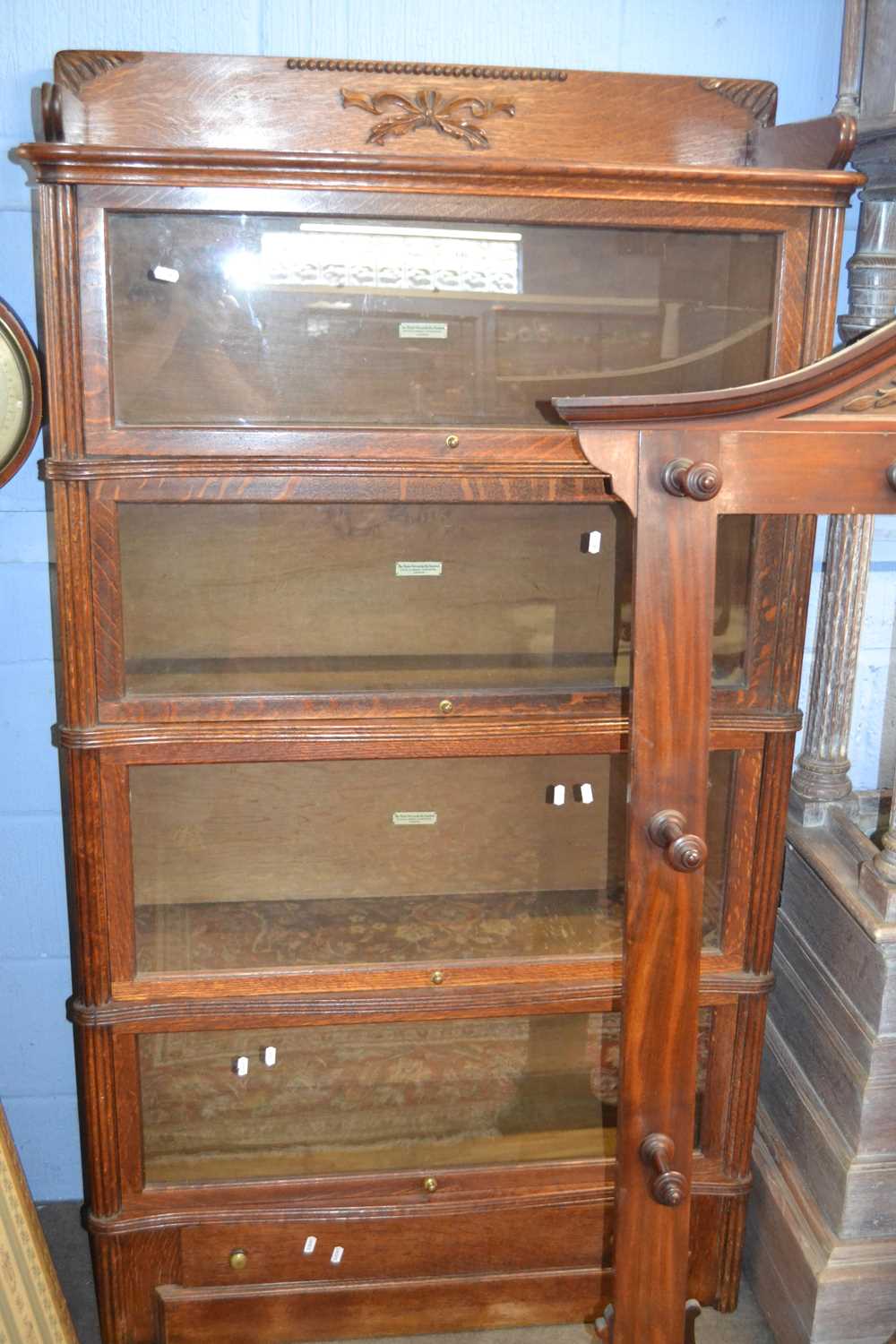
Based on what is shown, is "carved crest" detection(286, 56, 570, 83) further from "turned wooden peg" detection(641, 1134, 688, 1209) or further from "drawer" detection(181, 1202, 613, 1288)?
"drawer" detection(181, 1202, 613, 1288)

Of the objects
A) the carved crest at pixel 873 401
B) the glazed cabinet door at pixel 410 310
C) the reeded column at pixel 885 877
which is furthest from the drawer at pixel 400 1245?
the carved crest at pixel 873 401

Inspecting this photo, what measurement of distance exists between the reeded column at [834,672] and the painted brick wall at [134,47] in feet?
0.55

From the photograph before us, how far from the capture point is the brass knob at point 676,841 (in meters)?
1.15

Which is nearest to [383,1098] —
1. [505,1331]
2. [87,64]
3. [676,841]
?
[505,1331]

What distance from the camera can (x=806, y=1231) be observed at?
1.88 meters

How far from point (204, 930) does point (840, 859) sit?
1002 millimetres

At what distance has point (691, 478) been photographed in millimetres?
1104

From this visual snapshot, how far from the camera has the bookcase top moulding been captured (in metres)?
1.64

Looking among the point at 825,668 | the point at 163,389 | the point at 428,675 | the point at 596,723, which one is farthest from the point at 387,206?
the point at 825,668

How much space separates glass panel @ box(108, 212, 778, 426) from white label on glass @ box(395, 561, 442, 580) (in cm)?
20

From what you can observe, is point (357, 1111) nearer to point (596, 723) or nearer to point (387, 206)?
point (596, 723)

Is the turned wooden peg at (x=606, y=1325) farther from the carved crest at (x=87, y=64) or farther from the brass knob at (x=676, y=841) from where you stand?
the carved crest at (x=87, y=64)

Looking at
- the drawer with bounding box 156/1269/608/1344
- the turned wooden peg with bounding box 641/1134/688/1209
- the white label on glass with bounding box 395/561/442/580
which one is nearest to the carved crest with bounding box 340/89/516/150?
the white label on glass with bounding box 395/561/442/580

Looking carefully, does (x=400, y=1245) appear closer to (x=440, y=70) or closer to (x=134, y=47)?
(x=440, y=70)
